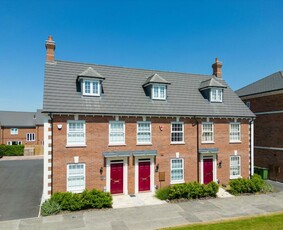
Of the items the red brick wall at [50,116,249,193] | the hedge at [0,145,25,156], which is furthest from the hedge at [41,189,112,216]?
the hedge at [0,145,25,156]

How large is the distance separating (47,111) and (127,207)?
8554mm

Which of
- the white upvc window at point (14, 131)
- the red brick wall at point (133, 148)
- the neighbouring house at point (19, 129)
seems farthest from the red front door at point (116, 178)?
the white upvc window at point (14, 131)

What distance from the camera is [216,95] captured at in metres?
22.3

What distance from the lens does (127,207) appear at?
15.5 m

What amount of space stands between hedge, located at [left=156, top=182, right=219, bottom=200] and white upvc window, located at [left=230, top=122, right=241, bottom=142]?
5777mm

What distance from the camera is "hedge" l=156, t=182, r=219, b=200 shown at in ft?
55.6

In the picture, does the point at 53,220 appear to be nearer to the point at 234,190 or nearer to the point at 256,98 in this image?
the point at 234,190

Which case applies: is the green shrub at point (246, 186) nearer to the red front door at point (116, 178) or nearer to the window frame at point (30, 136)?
the red front door at point (116, 178)

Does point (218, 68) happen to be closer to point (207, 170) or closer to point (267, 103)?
point (267, 103)

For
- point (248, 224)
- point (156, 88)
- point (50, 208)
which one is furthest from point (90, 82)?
point (248, 224)

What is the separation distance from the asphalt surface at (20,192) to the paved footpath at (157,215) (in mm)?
1542

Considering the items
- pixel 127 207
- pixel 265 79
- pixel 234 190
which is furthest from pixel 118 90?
pixel 265 79

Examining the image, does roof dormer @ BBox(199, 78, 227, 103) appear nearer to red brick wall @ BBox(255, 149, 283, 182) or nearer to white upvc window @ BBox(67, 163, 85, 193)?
red brick wall @ BBox(255, 149, 283, 182)

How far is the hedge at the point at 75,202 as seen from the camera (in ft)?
47.4
